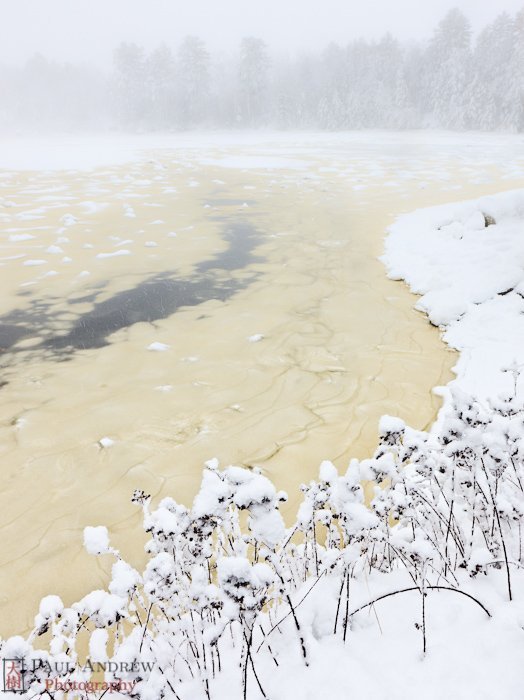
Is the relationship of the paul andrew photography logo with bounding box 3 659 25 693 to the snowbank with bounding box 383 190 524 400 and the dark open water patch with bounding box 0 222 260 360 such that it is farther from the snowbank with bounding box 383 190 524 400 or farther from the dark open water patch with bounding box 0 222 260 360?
the dark open water patch with bounding box 0 222 260 360

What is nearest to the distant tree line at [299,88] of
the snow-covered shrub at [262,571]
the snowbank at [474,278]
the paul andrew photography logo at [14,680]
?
the snowbank at [474,278]

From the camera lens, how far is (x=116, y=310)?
6.70m

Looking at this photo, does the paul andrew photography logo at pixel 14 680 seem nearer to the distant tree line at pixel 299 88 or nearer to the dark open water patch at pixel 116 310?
the dark open water patch at pixel 116 310

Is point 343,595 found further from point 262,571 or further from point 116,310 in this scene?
point 116,310

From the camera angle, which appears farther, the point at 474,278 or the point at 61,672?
the point at 474,278

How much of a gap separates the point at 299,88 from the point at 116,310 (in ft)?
200

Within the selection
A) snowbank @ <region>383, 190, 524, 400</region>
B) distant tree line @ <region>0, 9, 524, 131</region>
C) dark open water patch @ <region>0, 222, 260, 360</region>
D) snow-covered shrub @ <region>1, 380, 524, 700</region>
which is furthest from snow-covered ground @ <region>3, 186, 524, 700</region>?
distant tree line @ <region>0, 9, 524, 131</region>

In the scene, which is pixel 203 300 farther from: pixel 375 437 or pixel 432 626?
pixel 432 626

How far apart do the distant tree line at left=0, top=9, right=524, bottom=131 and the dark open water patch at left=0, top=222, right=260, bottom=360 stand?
44.6 metres

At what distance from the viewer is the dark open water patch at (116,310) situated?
573 cm

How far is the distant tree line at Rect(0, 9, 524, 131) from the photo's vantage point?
44938 mm

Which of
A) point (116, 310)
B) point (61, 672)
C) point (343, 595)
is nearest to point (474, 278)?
point (116, 310)

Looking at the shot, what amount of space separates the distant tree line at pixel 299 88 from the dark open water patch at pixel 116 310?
1756 inches

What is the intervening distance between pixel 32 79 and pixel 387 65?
187ft
